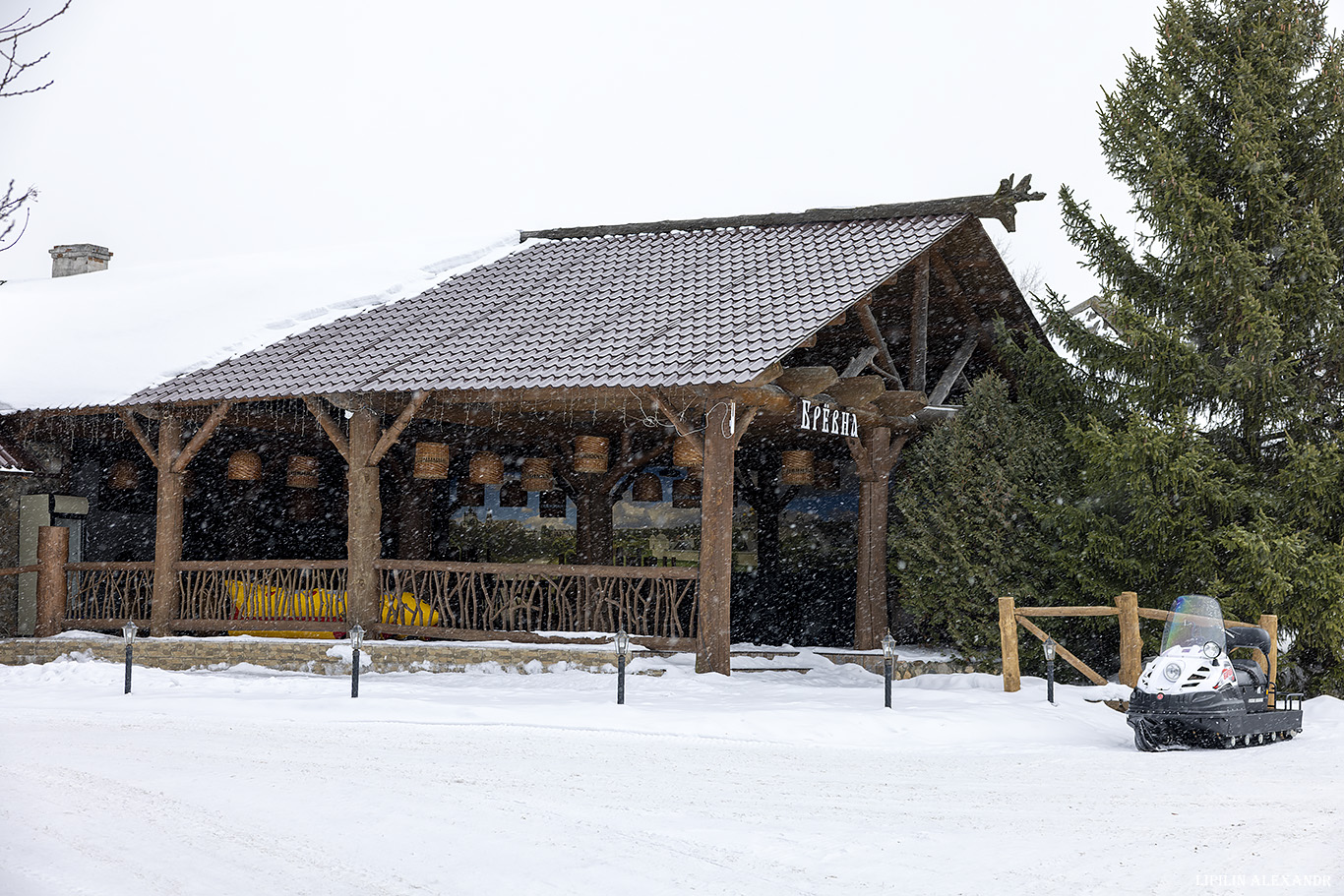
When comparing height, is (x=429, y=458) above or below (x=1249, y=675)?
above

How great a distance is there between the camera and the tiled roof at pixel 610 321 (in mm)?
12211

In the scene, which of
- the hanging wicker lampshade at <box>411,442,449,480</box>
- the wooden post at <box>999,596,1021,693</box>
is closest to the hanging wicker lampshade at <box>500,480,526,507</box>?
the hanging wicker lampshade at <box>411,442,449,480</box>

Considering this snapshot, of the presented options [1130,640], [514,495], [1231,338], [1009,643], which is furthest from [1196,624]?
[514,495]

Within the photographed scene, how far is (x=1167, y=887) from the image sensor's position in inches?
213

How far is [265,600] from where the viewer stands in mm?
14336

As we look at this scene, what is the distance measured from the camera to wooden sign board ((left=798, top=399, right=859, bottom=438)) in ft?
41.5

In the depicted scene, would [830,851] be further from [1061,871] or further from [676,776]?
[676,776]

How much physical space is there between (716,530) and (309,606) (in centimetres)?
540

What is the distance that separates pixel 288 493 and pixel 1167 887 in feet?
52.1

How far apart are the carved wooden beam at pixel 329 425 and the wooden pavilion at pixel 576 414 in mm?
27

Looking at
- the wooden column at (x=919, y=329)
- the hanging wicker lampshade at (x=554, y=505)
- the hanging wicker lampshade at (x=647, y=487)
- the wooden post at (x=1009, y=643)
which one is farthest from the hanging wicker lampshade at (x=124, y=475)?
the wooden post at (x=1009, y=643)

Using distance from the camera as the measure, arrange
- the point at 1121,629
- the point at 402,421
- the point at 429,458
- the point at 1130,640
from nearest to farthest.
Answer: the point at 1130,640 < the point at 1121,629 < the point at 402,421 < the point at 429,458

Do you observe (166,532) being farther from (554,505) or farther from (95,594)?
(554,505)

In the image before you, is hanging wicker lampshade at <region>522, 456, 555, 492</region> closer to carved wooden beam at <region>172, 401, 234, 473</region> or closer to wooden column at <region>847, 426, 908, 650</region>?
carved wooden beam at <region>172, 401, 234, 473</region>
